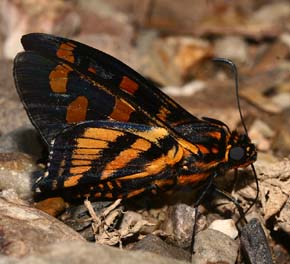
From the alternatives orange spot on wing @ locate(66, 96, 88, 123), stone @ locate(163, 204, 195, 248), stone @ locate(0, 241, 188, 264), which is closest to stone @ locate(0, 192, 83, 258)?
stone @ locate(0, 241, 188, 264)

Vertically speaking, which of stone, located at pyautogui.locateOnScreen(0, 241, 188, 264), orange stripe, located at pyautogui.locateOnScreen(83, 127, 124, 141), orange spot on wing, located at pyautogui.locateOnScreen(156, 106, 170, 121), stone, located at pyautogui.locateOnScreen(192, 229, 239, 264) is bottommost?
stone, located at pyautogui.locateOnScreen(0, 241, 188, 264)

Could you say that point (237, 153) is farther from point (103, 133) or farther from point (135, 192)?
point (103, 133)

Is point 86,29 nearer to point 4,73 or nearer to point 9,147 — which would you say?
point 4,73

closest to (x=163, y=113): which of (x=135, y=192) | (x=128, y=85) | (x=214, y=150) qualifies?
(x=128, y=85)

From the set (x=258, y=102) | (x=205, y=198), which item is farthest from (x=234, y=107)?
(x=205, y=198)

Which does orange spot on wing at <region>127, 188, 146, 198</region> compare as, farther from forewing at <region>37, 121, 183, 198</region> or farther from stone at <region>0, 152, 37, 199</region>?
stone at <region>0, 152, 37, 199</region>

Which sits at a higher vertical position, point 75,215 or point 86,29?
point 86,29
